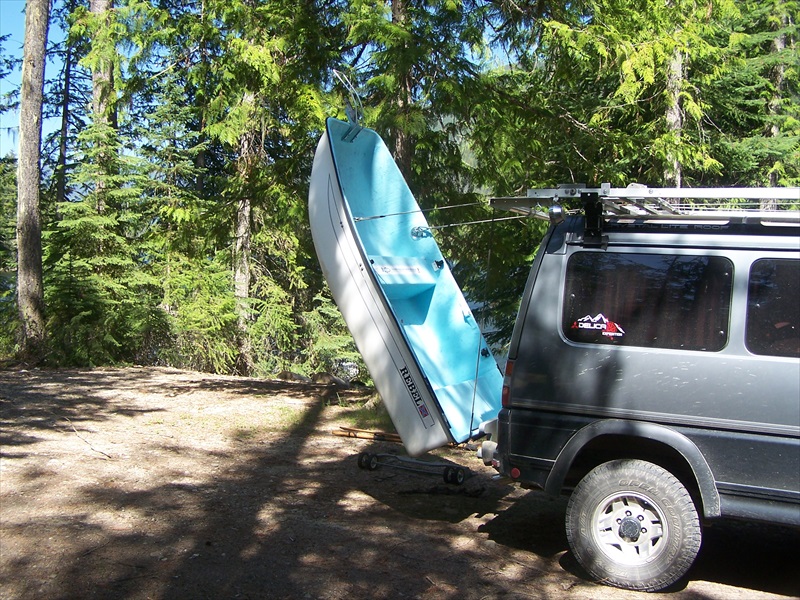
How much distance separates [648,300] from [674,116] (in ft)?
32.5

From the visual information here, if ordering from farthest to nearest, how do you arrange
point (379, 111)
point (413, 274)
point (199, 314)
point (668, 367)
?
point (199, 314), point (379, 111), point (413, 274), point (668, 367)

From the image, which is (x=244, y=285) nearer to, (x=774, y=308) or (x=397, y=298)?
(x=397, y=298)

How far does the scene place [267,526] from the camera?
5.59 meters

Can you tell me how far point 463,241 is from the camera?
1005cm

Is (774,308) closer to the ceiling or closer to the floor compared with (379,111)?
closer to the floor

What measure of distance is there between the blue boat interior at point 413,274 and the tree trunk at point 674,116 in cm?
383

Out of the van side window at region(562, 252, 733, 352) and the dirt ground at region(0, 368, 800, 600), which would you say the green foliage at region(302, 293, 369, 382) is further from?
the van side window at region(562, 252, 733, 352)

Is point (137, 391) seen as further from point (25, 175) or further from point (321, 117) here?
point (25, 175)

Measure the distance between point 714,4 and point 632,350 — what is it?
733 centimetres

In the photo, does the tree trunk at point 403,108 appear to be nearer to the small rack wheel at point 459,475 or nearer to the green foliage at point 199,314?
the small rack wheel at point 459,475

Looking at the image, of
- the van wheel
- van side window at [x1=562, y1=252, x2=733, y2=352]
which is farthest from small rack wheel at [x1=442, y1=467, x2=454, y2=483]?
van side window at [x1=562, y1=252, x2=733, y2=352]

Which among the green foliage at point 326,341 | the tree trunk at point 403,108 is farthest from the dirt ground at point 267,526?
the green foliage at point 326,341

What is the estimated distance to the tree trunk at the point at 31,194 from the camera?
49.0ft

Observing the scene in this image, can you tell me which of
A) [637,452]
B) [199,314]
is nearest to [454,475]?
[637,452]
